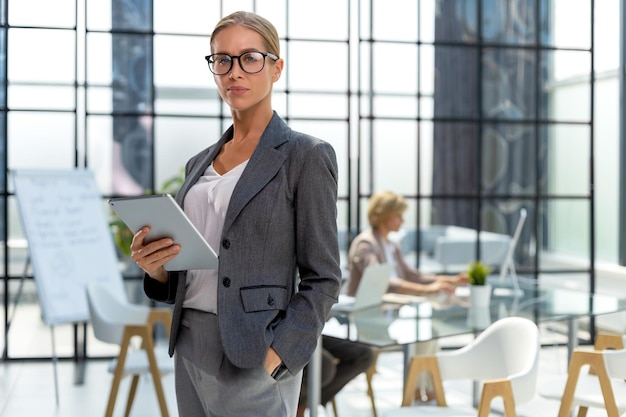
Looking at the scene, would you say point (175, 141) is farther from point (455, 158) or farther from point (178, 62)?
point (455, 158)

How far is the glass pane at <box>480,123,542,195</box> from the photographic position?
7113mm

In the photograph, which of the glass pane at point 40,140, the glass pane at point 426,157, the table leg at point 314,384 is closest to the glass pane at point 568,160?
the glass pane at point 426,157

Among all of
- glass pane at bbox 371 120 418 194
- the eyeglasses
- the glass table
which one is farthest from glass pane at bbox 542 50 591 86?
the eyeglasses

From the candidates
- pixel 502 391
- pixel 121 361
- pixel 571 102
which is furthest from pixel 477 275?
pixel 571 102

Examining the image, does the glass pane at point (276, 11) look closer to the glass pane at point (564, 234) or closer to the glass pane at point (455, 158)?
the glass pane at point (455, 158)

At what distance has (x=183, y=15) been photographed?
6.55 metres

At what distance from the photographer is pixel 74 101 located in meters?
6.45

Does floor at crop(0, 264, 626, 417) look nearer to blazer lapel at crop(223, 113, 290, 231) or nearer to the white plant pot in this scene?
the white plant pot

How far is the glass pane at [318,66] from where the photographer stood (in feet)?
22.0

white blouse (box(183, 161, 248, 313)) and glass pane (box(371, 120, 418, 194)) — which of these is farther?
glass pane (box(371, 120, 418, 194))

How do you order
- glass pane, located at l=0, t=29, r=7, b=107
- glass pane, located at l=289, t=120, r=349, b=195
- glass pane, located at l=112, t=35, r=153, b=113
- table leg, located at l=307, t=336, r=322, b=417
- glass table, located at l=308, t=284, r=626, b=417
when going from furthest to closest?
glass pane, located at l=289, t=120, r=349, b=195, glass pane, located at l=112, t=35, r=153, b=113, glass pane, located at l=0, t=29, r=7, b=107, table leg, located at l=307, t=336, r=322, b=417, glass table, located at l=308, t=284, r=626, b=417

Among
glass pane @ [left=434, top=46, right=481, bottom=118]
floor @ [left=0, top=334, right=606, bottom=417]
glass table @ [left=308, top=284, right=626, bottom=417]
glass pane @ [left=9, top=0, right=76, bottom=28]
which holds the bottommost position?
floor @ [left=0, top=334, right=606, bottom=417]

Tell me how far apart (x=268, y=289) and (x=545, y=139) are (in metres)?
5.81

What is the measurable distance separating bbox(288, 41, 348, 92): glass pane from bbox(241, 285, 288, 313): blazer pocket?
5.00m
